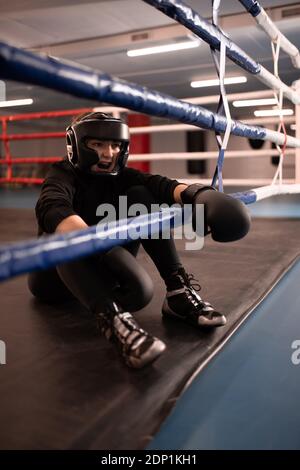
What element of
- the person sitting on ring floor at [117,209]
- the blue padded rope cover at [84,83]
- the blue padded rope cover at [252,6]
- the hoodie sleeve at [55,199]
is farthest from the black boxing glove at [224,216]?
the blue padded rope cover at [252,6]

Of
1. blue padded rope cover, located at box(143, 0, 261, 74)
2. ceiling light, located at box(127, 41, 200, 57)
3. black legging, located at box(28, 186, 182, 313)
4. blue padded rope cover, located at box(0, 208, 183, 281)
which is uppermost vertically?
ceiling light, located at box(127, 41, 200, 57)

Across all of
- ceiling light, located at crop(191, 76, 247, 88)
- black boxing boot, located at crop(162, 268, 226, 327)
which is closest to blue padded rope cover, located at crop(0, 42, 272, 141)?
black boxing boot, located at crop(162, 268, 226, 327)

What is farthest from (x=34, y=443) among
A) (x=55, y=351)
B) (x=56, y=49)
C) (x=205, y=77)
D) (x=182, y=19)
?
(x=205, y=77)

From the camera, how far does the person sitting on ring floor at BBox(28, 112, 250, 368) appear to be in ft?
3.13

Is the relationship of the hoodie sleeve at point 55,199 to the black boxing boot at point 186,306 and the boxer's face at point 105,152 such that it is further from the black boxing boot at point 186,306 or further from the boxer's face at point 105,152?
the black boxing boot at point 186,306

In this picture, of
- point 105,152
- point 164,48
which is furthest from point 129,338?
point 164,48

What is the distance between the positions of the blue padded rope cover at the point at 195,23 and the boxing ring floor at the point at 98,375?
32.9 inches

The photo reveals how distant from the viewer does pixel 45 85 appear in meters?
0.66

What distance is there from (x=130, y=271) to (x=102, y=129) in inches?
15.7

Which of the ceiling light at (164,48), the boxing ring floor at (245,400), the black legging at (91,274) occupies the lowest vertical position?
the boxing ring floor at (245,400)

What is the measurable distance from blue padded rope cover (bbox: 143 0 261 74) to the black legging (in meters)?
0.48

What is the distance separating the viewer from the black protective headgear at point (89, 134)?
1119 millimetres
